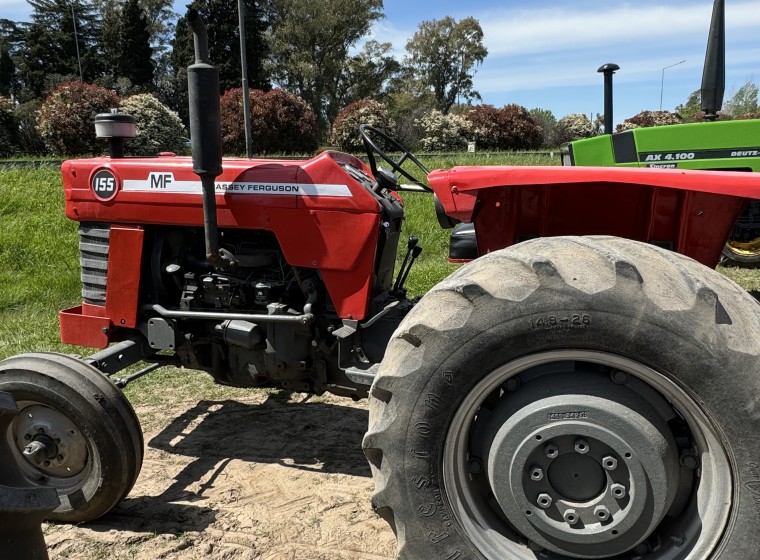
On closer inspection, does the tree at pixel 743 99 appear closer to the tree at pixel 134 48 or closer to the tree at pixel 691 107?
the tree at pixel 691 107

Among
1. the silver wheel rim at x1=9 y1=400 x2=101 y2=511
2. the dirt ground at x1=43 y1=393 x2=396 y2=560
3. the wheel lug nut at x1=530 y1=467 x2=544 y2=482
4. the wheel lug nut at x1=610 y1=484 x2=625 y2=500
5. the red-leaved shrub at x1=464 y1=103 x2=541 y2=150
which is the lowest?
the dirt ground at x1=43 y1=393 x2=396 y2=560

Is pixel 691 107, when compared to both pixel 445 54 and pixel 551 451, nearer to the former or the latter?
pixel 445 54

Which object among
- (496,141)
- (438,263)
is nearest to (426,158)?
(496,141)

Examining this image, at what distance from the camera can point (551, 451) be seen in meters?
1.95

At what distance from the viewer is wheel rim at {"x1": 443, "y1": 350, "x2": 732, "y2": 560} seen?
1.87m

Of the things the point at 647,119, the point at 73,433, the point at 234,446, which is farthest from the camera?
the point at 647,119

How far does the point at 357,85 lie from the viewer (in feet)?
120

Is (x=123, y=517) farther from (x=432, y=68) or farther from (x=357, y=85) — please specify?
(x=432, y=68)

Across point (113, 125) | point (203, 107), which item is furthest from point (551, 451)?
point (113, 125)

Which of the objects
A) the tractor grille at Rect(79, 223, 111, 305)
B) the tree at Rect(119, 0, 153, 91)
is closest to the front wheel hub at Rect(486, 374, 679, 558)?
the tractor grille at Rect(79, 223, 111, 305)

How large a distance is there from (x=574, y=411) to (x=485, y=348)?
1.10 feet

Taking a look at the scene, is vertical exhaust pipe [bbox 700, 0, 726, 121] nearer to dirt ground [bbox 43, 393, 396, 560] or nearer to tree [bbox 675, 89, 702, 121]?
dirt ground [bbox 43, 393, 396, 560]

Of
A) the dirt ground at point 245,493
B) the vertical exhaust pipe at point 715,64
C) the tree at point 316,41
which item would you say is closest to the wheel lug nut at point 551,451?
the dirt ground at point 245,493

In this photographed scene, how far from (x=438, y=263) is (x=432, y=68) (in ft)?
121
